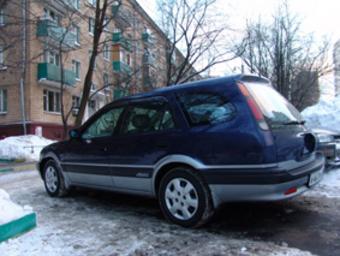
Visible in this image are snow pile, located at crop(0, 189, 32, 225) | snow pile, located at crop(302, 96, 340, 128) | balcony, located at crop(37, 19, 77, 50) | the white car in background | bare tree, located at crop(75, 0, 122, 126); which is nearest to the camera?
snow pile, located at crop(0, 189, 32, 225)

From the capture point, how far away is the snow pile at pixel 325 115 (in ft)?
48.3

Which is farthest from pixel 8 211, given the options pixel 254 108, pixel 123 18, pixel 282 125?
pixel 123 18

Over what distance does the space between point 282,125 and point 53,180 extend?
4093mm

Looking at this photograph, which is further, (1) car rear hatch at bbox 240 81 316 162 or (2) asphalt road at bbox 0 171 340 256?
(1) car rear hatch at bbox 240 81 316 162

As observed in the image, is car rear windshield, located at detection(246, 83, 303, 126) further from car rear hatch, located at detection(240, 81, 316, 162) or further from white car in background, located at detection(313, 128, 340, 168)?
white car in background, located at detection(313, 128, 340, 168)

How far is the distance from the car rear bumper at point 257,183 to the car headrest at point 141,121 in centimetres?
114

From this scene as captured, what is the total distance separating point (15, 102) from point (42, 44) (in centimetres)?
415

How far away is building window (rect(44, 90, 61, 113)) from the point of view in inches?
923

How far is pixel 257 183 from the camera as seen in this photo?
369cm

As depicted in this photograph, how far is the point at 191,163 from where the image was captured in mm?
4055

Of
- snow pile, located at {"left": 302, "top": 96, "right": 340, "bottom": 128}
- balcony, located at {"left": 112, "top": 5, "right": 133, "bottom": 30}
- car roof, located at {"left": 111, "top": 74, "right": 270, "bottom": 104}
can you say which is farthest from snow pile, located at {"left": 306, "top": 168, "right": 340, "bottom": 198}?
balcony, located at {"left": 112, "top": 5, "right": 133, "bottom": 30}

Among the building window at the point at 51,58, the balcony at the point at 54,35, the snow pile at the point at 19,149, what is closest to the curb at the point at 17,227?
the snow pile at the point at 19,149

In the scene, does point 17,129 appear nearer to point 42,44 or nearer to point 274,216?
point 42,44

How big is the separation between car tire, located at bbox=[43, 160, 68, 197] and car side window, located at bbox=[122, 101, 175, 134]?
1.86 m
